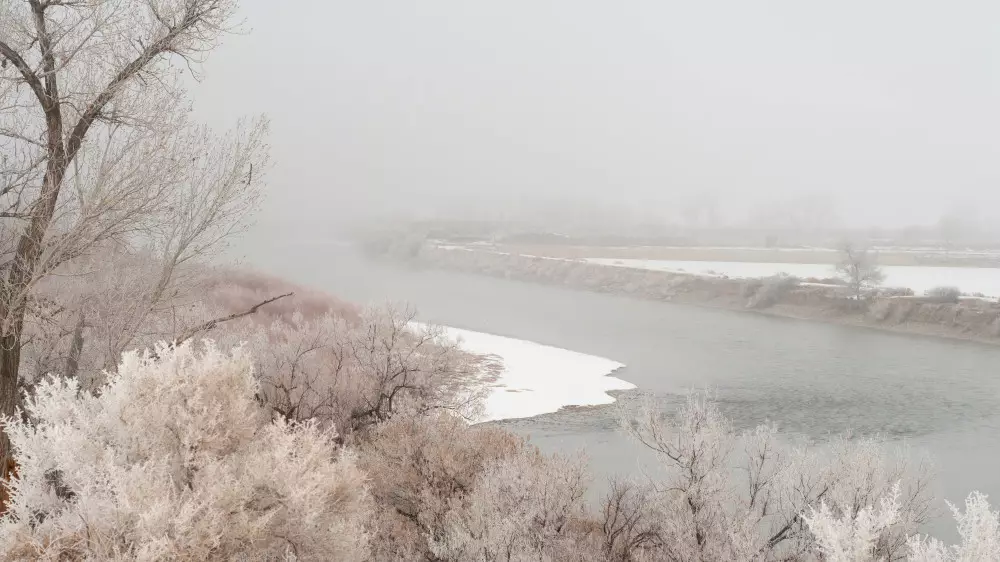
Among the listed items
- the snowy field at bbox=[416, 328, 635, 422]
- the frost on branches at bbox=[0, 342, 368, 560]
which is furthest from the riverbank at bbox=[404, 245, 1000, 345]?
the frost on branches at bbox=[0, 342, 368, 560]

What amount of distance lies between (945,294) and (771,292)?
11029mm

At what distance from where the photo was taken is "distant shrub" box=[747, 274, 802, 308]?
5156cm

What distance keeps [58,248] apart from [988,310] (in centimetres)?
4654

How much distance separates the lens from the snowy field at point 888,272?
5184cm

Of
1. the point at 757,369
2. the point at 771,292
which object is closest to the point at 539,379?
the point at 757,369

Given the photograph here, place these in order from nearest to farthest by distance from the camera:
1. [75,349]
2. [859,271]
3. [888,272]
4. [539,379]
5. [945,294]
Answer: [75,349] < [539,379] < [945,294] < [859,271] < [888,272]

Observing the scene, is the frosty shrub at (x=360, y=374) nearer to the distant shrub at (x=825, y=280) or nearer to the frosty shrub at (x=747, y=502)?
the frosty shrub at (x=747, y=502)

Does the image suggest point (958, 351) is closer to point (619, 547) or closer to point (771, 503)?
point (771, 503)

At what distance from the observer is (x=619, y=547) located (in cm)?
1148

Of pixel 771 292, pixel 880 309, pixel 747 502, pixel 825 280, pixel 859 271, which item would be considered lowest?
pixel 747 502

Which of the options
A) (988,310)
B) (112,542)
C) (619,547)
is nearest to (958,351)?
(988,310)

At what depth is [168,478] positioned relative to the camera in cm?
662

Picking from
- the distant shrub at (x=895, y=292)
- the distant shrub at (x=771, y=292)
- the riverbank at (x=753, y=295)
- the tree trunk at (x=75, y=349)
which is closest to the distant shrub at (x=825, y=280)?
the riverbank at (x=753, y=295)

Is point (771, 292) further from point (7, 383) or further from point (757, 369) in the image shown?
point (7, 383)
